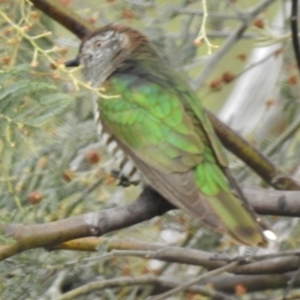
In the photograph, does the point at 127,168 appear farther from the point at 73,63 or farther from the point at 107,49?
the point at 107,49

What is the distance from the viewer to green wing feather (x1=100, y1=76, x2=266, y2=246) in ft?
11.0

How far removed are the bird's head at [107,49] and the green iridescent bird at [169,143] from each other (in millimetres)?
102

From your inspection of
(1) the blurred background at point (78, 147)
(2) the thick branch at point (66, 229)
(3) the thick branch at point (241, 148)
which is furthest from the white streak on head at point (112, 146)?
(2) the thick branch at point (66, 229)

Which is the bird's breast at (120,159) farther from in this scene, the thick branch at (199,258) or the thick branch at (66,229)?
the thick branch at (66,229)

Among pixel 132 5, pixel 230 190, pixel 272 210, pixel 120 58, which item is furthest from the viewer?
pixel 132 5

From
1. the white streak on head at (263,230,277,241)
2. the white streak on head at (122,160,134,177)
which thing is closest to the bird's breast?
the white streak on head at (122,160,134,177)

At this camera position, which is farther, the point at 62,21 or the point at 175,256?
the point at 62,21

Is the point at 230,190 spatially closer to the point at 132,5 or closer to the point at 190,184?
the point at 190,184

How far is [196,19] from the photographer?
5109 mm

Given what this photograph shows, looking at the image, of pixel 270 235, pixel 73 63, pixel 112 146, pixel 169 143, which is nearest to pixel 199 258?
pixel 270 235

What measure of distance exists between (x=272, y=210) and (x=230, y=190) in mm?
285

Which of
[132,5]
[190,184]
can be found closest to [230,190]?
[190,184]

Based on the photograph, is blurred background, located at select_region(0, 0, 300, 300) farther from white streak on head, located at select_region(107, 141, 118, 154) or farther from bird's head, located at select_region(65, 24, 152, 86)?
white streak on head, located at select_region(107, 141, 118, 154)

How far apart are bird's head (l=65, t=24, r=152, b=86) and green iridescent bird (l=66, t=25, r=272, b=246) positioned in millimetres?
102
